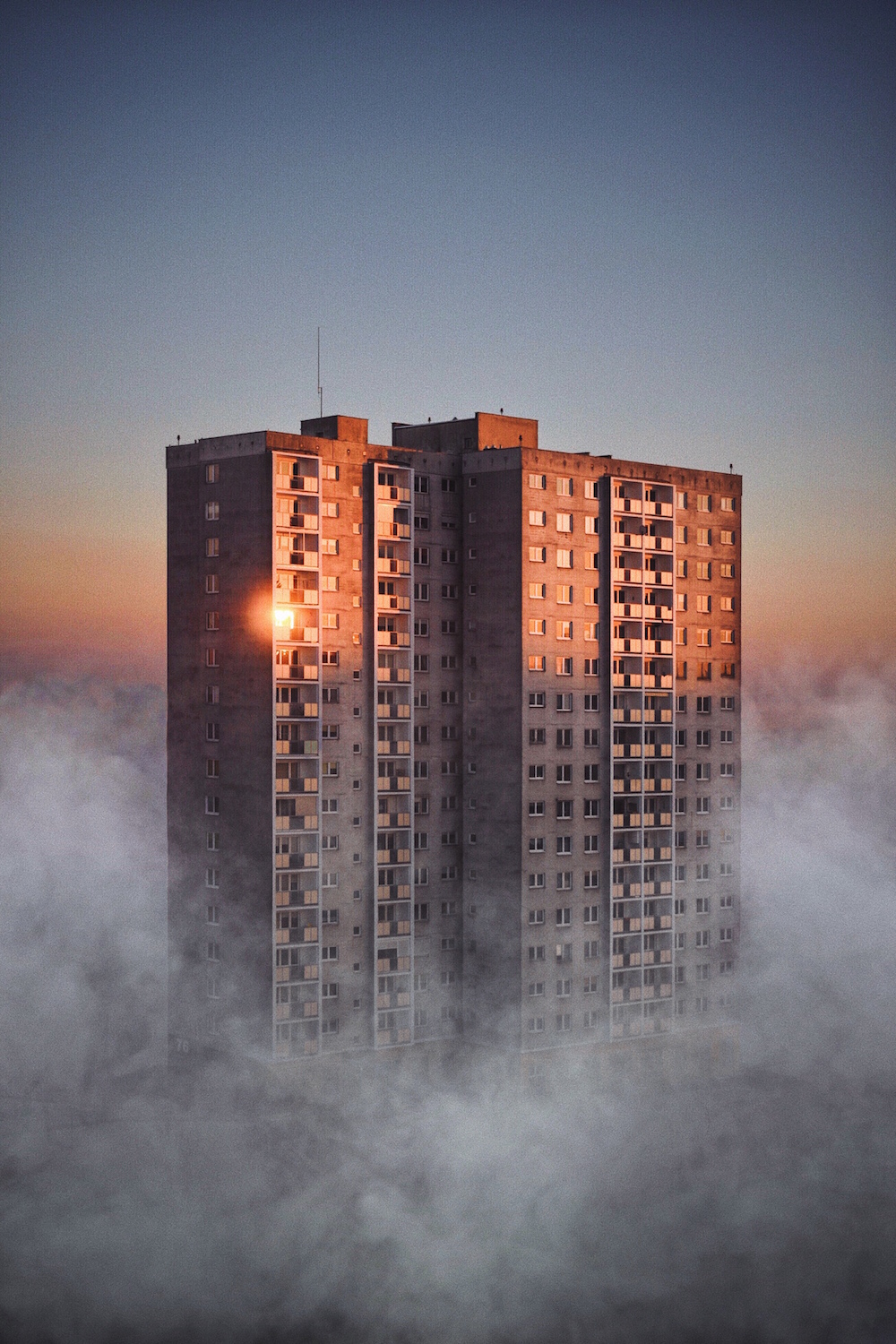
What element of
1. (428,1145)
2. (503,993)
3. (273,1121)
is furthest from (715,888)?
(273,1121)

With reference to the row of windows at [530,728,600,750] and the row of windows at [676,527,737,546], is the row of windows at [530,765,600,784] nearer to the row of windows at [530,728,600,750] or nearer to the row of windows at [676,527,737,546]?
the row of windows at [530,728,600,750]

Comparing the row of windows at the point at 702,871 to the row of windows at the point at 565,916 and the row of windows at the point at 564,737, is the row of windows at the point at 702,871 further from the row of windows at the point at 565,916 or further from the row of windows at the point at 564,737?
the row of windows at the point at 564,737

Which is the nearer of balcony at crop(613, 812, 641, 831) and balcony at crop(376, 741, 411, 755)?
balcony at crop(376, 741, 411, 755)

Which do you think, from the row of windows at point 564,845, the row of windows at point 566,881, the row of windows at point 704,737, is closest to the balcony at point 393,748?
the row of windows at point 564,845

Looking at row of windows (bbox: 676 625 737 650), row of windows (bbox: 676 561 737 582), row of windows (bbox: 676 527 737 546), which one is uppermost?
row of windows (bbox: 676 527 737 546)

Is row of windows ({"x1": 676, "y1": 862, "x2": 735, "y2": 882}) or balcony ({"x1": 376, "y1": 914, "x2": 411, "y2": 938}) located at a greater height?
row of windows ({"x1": 676, "y1": 862, "x2": 735, "y2": 882})

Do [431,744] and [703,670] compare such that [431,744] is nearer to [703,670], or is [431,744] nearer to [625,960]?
[625,960]

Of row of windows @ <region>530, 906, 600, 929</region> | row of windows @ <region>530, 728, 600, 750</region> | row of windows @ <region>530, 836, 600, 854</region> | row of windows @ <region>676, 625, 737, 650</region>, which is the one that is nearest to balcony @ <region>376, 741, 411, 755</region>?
row of windows @ <region>530, 728, 600, 750</region>

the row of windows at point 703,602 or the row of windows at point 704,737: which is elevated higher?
the row of windows at point 703,602

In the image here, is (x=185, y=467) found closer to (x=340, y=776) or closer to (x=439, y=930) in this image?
(x=340, y=776)
